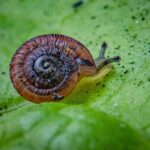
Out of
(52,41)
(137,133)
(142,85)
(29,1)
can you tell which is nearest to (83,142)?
(137,133)

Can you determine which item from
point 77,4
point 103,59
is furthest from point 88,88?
point 77,4

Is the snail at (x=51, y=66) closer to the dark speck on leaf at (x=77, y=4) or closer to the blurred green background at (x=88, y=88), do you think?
the blurred green background at (x=88, y=88)

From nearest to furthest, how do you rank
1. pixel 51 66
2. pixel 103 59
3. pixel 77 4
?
pixel 51 66
pixel 103 59
pixel 77 4

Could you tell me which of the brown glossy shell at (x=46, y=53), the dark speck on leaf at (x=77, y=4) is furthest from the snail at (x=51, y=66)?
the dark speck on leaf at (x=77, y=4)

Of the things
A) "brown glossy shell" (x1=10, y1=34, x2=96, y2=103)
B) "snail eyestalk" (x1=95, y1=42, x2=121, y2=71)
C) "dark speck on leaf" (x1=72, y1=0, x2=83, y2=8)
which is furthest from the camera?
"dark speck on leaf" (x1=72, y1=0, x2=83, y2=8)

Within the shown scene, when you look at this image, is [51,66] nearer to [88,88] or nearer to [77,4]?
[88,88]

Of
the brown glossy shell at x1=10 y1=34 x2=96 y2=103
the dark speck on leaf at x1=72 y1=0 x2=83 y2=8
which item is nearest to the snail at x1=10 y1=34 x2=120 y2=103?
the brown glossy shell at x1=10 y1=34 x2=96 y2=103

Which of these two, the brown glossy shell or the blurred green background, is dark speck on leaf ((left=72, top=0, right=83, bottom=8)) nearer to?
the blurred green background

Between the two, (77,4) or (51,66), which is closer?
(51,66)
